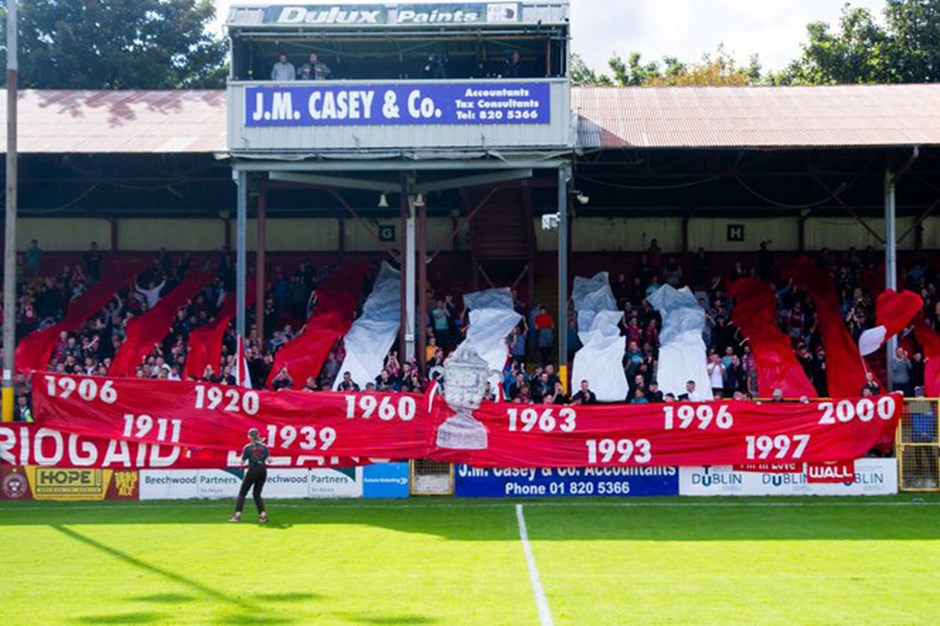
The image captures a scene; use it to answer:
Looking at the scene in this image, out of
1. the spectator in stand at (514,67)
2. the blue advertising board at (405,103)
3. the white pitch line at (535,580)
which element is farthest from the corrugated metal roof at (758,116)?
the white pitch line at (535,580)

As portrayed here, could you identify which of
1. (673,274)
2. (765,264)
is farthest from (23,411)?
(765,264)

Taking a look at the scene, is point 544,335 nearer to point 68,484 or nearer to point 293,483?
point 293,483

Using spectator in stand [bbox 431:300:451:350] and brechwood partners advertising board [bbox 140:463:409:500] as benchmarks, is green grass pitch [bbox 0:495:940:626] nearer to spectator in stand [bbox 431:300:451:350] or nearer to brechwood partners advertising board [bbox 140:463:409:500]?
brechwood partners advertising board [bbox 140:463:409:500]

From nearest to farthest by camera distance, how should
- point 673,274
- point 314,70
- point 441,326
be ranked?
point 314,70
point 441,326
point 673,274

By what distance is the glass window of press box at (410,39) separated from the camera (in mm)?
29641

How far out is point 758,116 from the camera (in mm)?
33031

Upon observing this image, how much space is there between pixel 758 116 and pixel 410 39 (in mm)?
9408

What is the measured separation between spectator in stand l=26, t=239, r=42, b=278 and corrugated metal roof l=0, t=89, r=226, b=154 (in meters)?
4.41

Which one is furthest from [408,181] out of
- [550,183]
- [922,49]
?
[922,49]

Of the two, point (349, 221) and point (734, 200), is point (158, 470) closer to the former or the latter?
point (349, 221)

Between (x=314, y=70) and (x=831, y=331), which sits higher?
(x=314, y=70)

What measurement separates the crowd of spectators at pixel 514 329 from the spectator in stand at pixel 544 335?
0.04 m

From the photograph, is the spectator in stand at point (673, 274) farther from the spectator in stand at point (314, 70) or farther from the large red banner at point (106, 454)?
the large red banner at point (106, 454)

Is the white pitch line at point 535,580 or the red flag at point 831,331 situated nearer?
the white pitch line at point 535,580
